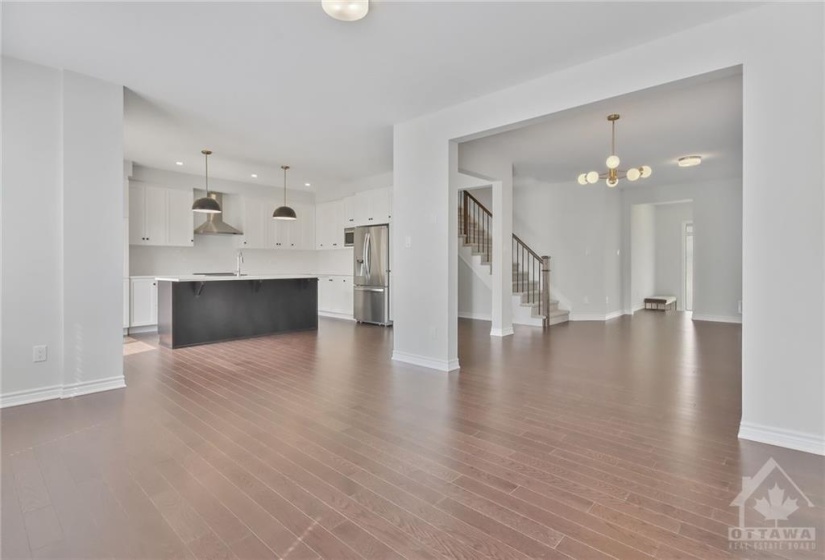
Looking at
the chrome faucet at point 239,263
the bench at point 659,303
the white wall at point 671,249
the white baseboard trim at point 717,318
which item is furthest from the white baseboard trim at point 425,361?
the white wall at point 671,249

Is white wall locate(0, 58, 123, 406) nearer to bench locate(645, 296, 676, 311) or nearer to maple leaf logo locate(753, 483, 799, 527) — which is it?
maple leaf logo locate(753, 483, 799, 527)

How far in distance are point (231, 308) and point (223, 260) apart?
2.62 metres

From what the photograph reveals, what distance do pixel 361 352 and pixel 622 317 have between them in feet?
20.1

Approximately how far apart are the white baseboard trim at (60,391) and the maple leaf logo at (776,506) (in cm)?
453

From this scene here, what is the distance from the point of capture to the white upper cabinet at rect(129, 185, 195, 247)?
6.87 metres

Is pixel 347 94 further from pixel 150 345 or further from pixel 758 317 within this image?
pixel 150 345

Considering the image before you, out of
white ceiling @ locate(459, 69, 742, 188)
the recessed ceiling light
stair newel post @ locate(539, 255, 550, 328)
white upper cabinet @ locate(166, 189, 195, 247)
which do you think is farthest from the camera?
stair newel post @ locate(539, 255, 550, 328)

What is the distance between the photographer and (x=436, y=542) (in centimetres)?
165

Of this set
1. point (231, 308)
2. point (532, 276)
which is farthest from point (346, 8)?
point (532, 276)

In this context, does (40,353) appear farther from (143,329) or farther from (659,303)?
(659,303)

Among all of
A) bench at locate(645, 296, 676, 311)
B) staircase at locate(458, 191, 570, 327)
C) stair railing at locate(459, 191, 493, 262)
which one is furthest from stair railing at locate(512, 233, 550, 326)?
bench at locate(645, 296, 676, 311)

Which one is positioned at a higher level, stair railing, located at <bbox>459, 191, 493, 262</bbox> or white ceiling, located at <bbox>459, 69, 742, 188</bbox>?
white ceiling, located at <bbox>459, 69, 742, 188</bbox>

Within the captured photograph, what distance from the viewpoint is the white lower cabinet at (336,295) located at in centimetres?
863

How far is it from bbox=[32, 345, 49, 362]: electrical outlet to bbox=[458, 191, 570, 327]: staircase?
603cm
